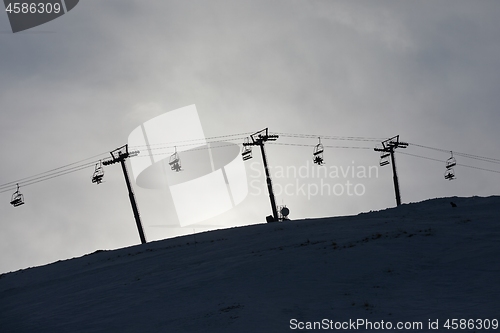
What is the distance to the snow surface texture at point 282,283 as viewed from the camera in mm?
17984

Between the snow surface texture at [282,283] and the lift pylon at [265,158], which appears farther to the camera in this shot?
the lift pylon at [265,158]

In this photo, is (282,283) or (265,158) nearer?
(282,283)

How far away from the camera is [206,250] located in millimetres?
32375

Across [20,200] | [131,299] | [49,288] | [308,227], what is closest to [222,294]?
[131,299]

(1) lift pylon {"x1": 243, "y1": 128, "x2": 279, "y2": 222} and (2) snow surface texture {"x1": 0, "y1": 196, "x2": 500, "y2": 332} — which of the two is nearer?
(2) snow surface texture {"x1": 0, "y1": 196, "x2": 500, "y2": 332}

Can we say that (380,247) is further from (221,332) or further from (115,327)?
(115,327)

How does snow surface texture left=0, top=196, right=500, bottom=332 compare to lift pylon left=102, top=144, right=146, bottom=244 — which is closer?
snow surface texture left=0, top=196, right=500, bottom=332

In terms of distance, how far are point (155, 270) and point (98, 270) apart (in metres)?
5.81

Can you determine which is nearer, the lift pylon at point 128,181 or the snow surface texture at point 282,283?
the snow surface texture at point 282,283

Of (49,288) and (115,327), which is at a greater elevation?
(49,288)

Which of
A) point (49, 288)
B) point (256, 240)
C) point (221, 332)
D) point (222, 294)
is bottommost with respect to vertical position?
point (221, 332)

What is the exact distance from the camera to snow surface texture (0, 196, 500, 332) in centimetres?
1798

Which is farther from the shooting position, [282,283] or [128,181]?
[128,181]

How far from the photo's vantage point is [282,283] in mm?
21969
